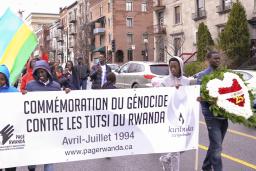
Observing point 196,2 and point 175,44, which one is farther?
point 175,44

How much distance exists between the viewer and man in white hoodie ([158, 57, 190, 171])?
6.07 meters

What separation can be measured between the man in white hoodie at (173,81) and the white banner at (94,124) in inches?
5.6

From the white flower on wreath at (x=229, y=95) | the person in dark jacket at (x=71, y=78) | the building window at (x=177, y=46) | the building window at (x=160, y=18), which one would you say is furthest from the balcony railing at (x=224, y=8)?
the white flower on wreath at (x=229, y=95)

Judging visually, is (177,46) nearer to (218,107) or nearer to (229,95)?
(229,95)

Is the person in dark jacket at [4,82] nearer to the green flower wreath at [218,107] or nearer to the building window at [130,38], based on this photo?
the green flower wreath at [218,107]

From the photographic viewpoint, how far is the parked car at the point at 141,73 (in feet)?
55.6

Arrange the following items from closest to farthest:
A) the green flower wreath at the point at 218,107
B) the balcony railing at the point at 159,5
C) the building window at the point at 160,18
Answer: the green flower wreath at the point at 218,107 < the balcony railing at the point at 159,5 < the building window at the point at 160,18

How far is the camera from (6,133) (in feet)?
16.6

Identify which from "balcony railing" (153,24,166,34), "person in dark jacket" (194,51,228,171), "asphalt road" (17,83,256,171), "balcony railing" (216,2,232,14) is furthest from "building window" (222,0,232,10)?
"person in dark jacket" (194,51,228,171)

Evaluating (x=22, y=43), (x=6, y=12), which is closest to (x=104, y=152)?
(x=22, y=43)

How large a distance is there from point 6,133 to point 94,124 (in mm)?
→ 1098

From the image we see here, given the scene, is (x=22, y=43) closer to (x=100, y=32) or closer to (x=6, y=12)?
(x=6, y=12)

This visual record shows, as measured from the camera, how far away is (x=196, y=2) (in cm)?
3906

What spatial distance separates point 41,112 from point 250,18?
28488 millimetres
